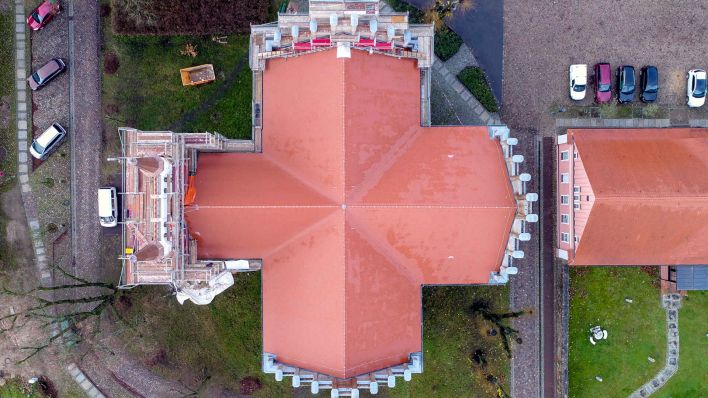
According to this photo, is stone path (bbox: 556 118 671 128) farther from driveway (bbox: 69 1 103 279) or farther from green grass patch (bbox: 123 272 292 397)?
driveway (bbox: 69 1 103 279)

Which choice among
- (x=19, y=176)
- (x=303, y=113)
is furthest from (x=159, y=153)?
(x=19, y=176)

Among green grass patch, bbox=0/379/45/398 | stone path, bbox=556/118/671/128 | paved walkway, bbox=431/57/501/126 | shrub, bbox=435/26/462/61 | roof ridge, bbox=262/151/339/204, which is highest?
shrub, bbox=435/26/462/61

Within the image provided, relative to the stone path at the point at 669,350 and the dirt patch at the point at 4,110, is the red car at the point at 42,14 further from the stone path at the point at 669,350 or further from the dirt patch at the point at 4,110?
the stone path at the point at 669,350

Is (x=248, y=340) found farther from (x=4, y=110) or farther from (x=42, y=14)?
(x=42, y=14)

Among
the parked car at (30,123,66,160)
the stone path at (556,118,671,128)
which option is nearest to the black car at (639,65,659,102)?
the stone path at (556,118,671,128)

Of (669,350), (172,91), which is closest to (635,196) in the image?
(669,350)

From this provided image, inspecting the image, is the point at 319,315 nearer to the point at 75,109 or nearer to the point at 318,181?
the point at 318,181
